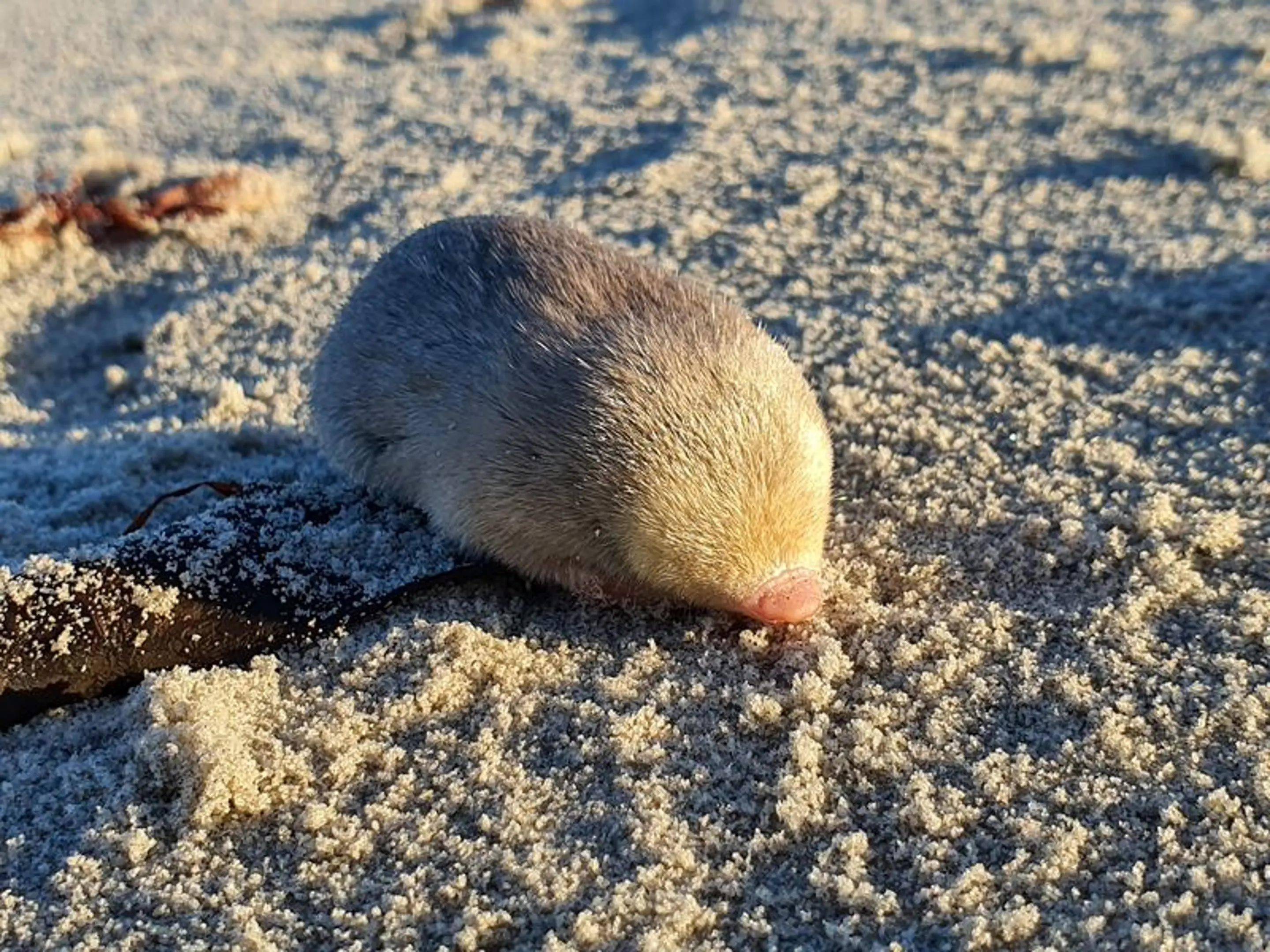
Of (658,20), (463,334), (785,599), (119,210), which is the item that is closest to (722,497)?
(785,599)

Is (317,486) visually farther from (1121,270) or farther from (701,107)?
(701,107)

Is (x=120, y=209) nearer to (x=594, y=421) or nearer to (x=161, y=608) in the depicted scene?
(x=161, y=608)

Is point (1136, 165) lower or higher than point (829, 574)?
higher

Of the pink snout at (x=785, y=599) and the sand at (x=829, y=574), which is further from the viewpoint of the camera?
the pink snout at (x=785, y=599)

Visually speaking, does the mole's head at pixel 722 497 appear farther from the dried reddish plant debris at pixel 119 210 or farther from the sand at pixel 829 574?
the dried reddish plant debris at pixel 119 210

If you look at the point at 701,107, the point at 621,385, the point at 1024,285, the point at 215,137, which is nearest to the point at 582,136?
the point at 701,107

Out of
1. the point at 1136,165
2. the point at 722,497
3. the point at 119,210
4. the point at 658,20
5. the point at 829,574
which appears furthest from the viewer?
Result: the point at 658,20

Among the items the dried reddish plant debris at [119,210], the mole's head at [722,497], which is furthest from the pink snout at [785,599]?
the dried reddish plant debris at [119,210]
